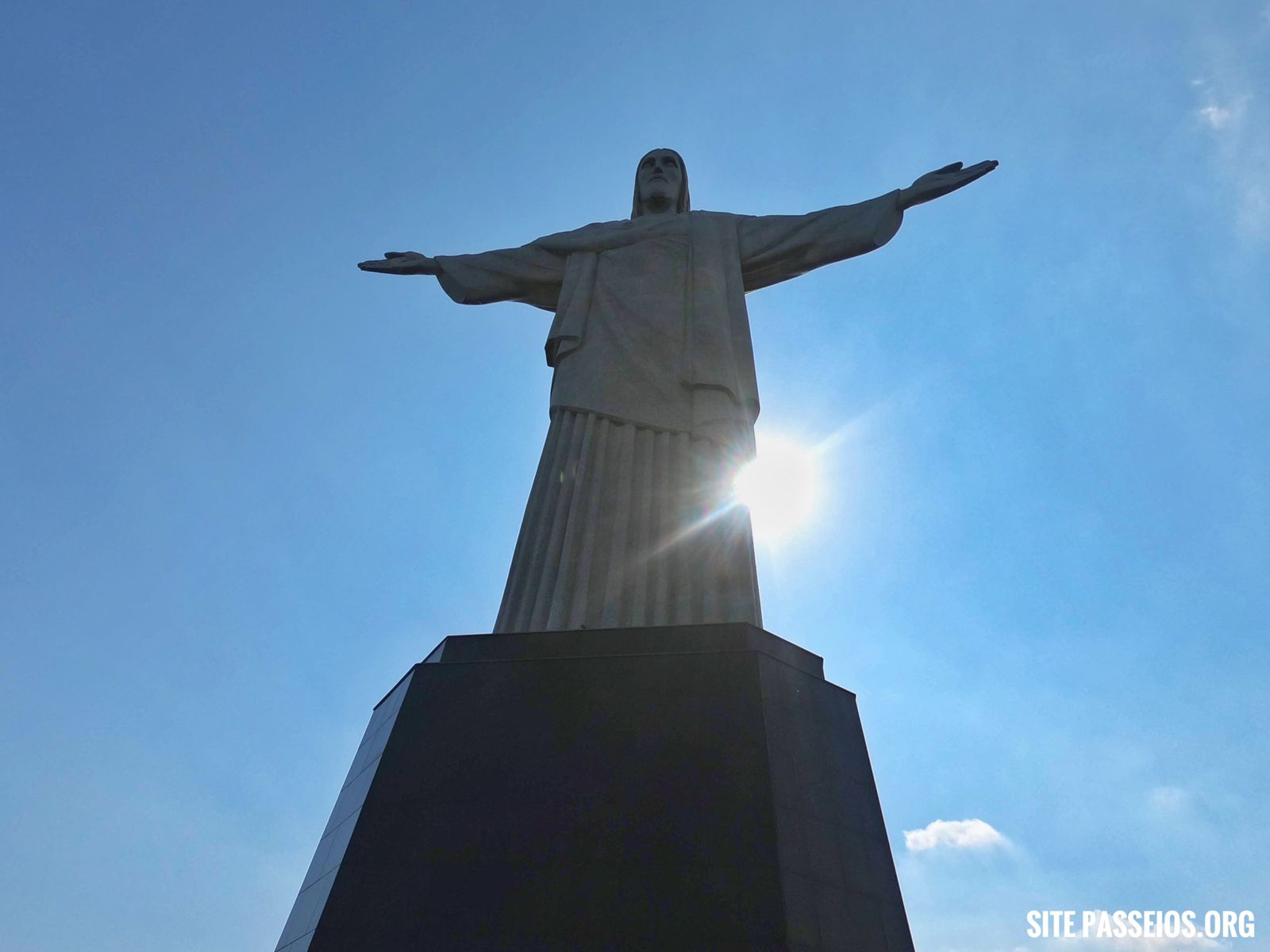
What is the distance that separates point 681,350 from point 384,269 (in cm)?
295

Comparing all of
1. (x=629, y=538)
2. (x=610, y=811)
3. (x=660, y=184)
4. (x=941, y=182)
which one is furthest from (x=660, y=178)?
(x=610, y=811)

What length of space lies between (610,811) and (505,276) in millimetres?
5157

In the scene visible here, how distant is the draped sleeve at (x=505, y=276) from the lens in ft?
24.2

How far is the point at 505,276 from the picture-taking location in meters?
7.42

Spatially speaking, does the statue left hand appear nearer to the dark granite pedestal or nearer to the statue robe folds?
the statue robe folds

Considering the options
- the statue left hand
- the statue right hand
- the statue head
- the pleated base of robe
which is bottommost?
the pleated base of robe

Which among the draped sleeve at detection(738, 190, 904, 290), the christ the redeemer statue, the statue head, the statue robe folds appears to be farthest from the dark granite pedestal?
the statue head

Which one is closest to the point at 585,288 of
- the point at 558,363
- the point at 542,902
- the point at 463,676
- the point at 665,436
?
the point at 558,363

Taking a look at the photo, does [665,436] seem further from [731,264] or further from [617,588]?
[731,264]

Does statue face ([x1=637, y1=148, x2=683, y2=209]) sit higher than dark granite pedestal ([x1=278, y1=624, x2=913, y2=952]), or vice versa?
statue face ([x1=637, y1=148, x2=683, y2=209])

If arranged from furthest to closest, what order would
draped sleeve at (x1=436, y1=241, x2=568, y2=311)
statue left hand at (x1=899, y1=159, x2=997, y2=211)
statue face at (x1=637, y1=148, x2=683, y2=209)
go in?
statue face at (x1=637, y1=148, x2=683, y2=209), draped sleeve at (x1=436, y1=241, x2=568, y2=311), statue left hand at (x1=899, y1=159, x2=997, y2=211)

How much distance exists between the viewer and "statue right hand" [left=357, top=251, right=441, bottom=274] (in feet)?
24.6

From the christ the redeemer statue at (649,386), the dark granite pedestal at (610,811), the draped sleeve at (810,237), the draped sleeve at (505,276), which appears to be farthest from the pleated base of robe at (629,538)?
the draped sleeve at (810,237)

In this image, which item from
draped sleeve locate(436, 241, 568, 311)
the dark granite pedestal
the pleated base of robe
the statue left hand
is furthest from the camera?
draped sleeve locate(436, 241, 568, 311)
